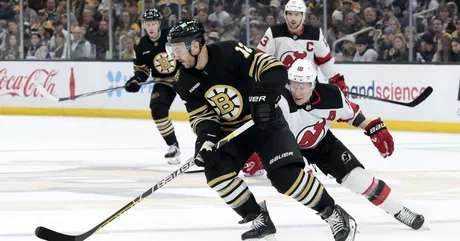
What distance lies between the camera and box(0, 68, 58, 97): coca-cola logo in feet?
41.8

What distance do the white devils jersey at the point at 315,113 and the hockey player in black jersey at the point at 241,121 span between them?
14.3 inches

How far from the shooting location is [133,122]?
11766 millimetres

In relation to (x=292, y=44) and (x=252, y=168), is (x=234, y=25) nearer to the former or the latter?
(x=292, y=44)

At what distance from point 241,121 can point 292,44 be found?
2.79m

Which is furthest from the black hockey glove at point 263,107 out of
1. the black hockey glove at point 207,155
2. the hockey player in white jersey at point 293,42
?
the hockey player in white jersey at point 293,42

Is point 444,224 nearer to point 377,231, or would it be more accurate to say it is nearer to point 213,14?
point 377,231

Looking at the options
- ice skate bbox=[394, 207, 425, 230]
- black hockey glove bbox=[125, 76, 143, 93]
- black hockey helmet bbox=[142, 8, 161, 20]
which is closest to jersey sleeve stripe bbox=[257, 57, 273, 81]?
ice skate bbox=[394, 207, 425, 230]

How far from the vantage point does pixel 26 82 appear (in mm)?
12859

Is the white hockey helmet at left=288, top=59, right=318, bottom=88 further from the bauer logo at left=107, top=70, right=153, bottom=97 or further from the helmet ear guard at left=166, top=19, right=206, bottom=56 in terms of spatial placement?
the bauer logo at left=107, top=70, right=153, bottom=97

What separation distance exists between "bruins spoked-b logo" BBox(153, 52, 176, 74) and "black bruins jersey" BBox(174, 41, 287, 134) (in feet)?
12.0

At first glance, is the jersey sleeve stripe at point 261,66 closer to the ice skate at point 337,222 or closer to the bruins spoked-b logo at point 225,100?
the bruins spoked-b logo at point 225,100

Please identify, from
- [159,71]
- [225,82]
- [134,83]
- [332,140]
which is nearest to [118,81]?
[134,83]

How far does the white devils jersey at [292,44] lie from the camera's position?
23.7 feet

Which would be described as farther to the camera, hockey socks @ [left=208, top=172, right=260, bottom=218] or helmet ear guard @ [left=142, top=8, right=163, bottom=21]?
helmet ear guard @ [left=142, top=8, right=163, bottom=21]
